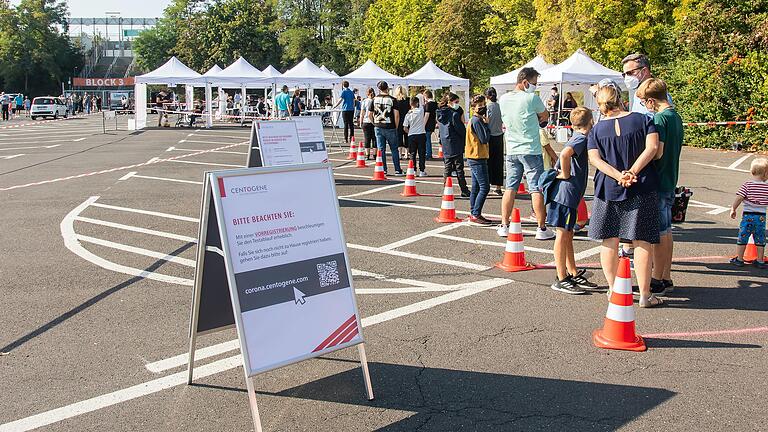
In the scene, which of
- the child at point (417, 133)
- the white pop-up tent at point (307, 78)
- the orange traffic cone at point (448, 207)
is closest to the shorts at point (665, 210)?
the orange traffic cone at point (448, 207)

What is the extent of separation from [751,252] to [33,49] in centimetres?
9025

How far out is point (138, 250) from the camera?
8.37m

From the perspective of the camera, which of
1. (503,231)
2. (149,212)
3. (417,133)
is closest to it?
(503,231)

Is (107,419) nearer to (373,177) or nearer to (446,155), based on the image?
(446,155)

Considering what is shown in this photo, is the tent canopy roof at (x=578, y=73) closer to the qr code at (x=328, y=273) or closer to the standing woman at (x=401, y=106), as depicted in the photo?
the standing woman at (x=401, y=106)

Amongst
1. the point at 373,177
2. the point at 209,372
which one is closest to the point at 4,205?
the point at 373,177

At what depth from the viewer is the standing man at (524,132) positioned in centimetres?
800

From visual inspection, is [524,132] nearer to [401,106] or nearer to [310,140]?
[310,140]

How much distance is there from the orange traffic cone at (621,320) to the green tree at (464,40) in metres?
40.9

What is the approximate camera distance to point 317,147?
11125 millimetres

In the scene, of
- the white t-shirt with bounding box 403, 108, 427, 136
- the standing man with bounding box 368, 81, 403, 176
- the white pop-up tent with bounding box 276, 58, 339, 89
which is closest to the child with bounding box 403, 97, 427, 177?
the white t-shirt with bounding box 403, 108, 427, 136

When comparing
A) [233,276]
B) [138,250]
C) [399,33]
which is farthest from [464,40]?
[233,276]

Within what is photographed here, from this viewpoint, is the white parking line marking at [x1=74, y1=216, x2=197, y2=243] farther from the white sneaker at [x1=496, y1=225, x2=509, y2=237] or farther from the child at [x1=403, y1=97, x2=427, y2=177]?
the child at [x1=403, y1=97, x2=427, y2=177]

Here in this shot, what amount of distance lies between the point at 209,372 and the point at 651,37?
26.2 metres
